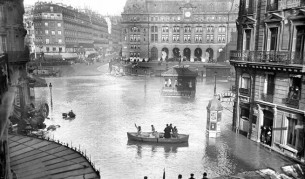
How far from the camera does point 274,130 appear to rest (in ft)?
78.1

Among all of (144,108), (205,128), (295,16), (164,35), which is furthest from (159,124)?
(164,35)

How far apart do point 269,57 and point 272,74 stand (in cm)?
148

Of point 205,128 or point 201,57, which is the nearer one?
point 205,128

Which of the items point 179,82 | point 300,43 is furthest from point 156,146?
point 179,82

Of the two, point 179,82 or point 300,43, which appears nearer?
point 300,43

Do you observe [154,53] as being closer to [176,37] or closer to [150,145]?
[176,37]

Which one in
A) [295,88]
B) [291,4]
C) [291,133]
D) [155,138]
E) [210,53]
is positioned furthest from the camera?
[210,53]

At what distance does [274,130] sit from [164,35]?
78.3m

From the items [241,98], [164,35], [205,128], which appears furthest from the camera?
[164,35]

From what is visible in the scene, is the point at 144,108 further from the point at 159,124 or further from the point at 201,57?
the point at 201,57

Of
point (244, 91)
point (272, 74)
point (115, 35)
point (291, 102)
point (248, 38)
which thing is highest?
point (115, 35)

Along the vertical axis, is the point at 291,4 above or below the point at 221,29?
below

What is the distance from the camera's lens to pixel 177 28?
321ft

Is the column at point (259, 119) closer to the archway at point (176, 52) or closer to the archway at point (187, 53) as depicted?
the archway at point (176, 52)
